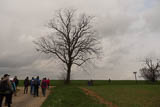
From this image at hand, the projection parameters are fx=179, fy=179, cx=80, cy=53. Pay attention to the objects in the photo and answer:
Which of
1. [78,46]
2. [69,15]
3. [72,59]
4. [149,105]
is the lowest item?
[149,105]

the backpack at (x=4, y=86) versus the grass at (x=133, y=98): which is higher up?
the backpack at (x=4, y=86)

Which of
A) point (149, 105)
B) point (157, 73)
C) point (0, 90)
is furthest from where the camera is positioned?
point (157, 73)

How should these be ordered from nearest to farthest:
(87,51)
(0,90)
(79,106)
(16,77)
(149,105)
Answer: (0,90) < (79,106) < (149,105) < (16,77) < (87,51)

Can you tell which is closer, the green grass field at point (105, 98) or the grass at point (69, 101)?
the grass at point (69, 101)

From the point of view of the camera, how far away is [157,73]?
66938mm

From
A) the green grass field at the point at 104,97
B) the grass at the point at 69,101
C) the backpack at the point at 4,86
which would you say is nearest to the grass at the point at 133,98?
the green grass field at the point at 104,97

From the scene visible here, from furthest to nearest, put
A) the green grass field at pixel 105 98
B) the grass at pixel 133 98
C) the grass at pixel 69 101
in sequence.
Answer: the grass at pixel 133 98 < the green grass field at pixel 105 98 < the grass at pixel 69 101

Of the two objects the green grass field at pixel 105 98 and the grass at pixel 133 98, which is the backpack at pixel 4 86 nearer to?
the green grass field at pixel 105 98

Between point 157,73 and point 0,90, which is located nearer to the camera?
point 0,90

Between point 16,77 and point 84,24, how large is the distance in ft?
79.6

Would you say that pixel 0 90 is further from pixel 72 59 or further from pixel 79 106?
pixel 72 59

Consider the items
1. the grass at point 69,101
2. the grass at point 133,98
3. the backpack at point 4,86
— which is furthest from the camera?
the grass at point 133,98

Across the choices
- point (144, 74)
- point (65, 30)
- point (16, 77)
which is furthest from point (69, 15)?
point (144, 74)

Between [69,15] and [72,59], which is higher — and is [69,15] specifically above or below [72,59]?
above
